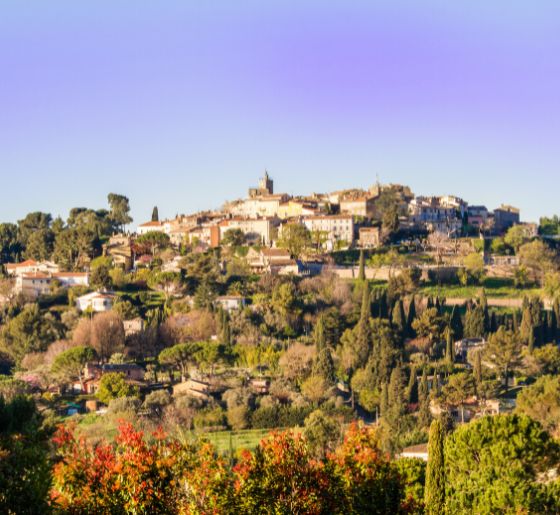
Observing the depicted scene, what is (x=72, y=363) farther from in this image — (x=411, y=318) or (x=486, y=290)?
(x=486, y=290)

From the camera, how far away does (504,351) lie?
51406 mm

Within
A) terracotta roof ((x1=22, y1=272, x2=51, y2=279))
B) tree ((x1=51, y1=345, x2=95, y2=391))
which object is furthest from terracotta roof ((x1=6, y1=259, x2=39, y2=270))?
tree ((x1=51, y1=345, x2=95, y2=391))

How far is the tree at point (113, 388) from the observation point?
156 ft

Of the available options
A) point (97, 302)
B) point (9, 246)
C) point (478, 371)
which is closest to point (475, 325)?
point (478, 371)

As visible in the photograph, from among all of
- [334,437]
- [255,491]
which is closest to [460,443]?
[255,491]

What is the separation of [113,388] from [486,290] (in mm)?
26773

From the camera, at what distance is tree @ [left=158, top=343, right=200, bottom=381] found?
52.5 metres

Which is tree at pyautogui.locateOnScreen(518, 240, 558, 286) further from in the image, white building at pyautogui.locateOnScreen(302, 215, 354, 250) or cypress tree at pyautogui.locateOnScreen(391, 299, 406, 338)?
cypress tree at pyautogui.locateOnScreen(391, 299, 406, 338)

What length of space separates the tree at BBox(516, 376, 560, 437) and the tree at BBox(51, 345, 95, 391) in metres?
20.9

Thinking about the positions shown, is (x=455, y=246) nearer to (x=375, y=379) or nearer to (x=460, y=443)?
(x=375, y=379)

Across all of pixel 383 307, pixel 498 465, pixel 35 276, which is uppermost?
pixel 35 276

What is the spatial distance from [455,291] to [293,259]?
10.4m

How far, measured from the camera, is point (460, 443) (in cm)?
2325

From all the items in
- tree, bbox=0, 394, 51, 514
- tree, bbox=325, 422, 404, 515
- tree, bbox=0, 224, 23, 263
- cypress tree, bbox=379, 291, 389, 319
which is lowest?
tree, bbox=325, 422, 404, 515
